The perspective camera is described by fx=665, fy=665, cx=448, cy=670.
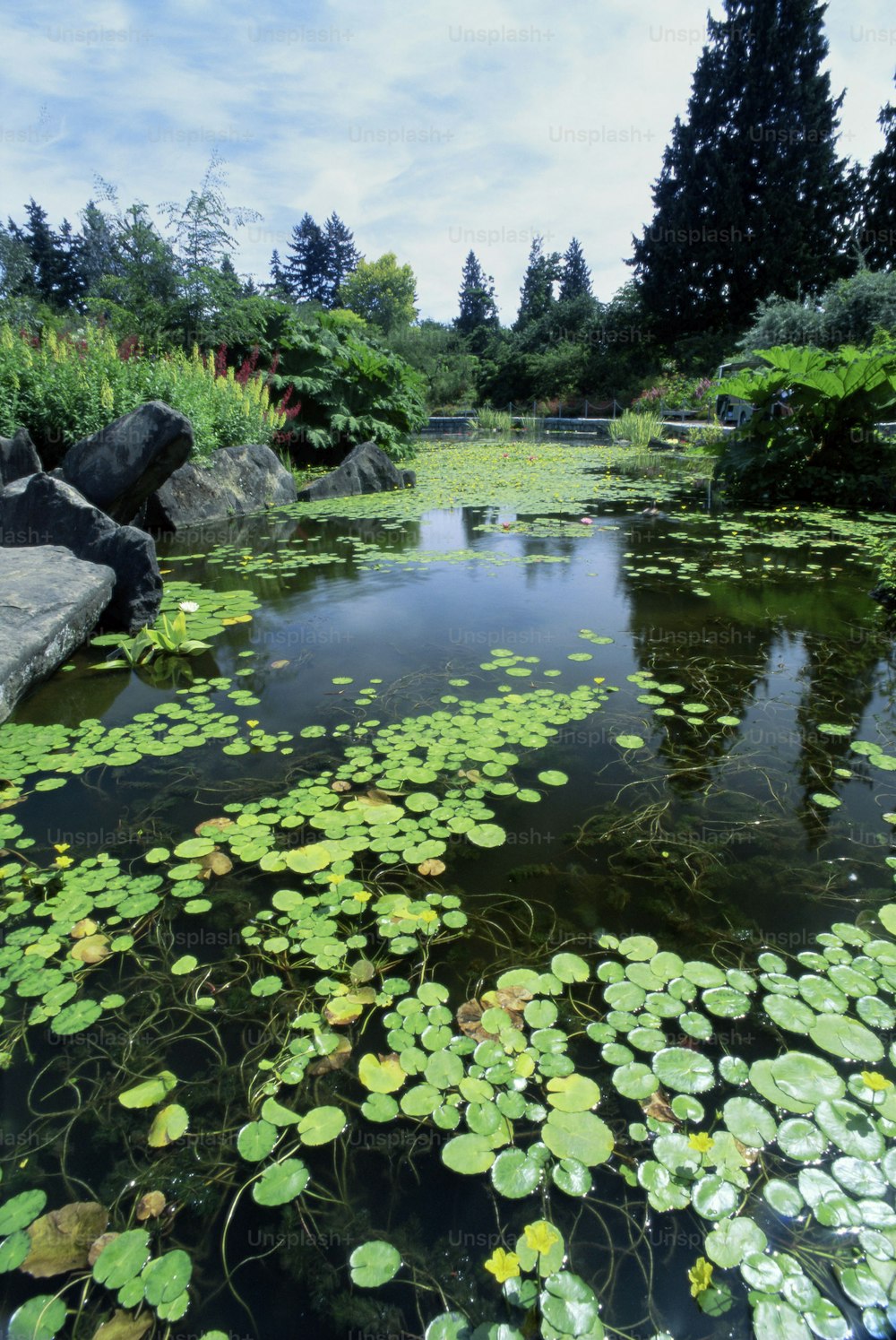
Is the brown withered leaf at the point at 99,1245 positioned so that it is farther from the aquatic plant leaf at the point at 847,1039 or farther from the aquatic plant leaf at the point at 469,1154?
the aquatic plant leaf at the point at 847,1039

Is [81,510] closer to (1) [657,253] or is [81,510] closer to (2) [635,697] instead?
(2) [635,697]

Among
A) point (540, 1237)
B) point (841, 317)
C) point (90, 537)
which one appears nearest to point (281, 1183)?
point (540, 1237)

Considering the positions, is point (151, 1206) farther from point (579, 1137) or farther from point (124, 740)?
point (124, 740)

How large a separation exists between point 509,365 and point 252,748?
106 ft

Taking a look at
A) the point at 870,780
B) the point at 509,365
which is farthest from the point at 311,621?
the point at 509,365

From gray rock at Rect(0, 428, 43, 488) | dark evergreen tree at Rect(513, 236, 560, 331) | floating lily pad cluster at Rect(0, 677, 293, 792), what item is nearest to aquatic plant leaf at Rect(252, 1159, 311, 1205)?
floating lily pad cluster at Rect(0, 677, 293, 792)

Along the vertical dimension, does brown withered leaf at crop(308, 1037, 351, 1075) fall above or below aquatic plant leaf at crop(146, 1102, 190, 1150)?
below

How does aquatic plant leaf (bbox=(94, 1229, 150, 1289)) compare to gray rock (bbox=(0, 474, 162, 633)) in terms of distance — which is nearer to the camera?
aquatic plant leaf (bbox=(94, 1229, 150, 1289))

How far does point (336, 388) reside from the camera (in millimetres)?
11508

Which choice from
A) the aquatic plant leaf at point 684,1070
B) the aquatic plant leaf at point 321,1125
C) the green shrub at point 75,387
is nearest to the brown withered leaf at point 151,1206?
the aquatic plant leaf at point 321,1125

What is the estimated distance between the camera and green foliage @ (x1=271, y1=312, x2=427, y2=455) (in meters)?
11.0

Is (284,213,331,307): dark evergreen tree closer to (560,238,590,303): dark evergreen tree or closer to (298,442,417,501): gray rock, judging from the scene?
(560,238,590,303): dark evergreen tree

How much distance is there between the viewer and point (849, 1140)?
1.16 meters

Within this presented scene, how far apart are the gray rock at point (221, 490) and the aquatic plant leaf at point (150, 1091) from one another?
20.0ft
